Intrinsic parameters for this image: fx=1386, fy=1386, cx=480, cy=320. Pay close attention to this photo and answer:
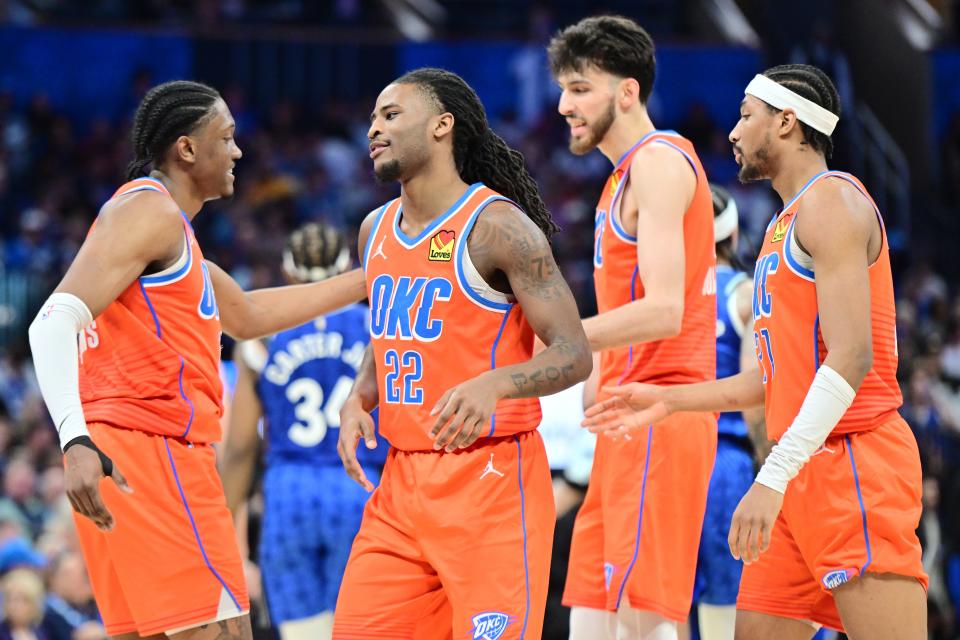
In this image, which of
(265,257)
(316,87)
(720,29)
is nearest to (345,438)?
(265,257)

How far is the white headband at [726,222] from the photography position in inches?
239

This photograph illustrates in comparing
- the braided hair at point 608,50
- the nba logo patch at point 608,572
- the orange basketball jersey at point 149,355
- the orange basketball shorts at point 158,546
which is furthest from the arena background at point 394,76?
the orange basketball shorts at point 158,546

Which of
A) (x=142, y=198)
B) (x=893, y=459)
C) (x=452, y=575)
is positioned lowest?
(x=452, y=575)

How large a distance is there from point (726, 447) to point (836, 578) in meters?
1.73

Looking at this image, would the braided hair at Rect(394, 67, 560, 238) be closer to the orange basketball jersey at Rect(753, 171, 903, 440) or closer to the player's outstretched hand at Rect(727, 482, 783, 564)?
the orange basketball jersey at Rect(753, 171, 903, 440)

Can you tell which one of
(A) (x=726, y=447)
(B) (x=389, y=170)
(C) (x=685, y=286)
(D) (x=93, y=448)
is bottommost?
(A) (x=726, y=447)

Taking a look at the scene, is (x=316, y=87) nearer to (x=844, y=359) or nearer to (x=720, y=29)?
(x=720, y=29)

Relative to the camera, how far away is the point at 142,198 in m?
4.50

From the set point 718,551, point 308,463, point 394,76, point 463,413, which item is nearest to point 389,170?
point 463,413

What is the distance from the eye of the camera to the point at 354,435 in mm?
4477

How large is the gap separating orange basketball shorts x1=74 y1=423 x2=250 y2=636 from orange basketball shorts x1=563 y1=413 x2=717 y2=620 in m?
1.31

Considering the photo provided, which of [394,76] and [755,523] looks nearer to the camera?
[755,523]

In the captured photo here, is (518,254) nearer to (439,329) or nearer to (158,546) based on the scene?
(439,329)

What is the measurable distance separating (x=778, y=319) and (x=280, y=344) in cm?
304
